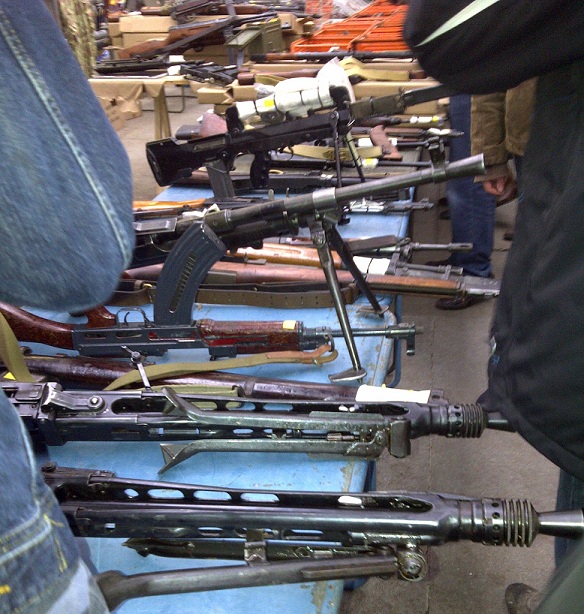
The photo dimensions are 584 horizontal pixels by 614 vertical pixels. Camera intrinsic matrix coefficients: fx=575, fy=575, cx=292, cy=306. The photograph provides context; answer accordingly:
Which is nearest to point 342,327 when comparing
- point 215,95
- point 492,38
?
point 492,38

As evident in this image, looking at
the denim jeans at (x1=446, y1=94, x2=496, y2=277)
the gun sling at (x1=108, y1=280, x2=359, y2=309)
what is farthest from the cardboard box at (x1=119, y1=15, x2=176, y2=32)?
the gun sling at (x1=108, y1=280, x2=359, y2=309)

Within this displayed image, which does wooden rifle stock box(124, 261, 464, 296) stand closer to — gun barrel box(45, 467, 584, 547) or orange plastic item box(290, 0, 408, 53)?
gun barrel box(45, 467, 584, 547)

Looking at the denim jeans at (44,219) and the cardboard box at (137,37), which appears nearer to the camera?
the denim jeans at (44,219)

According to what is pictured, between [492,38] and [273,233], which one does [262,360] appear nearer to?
[273,233]

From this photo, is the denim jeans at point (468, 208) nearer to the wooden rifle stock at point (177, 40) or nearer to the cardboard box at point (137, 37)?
the wooden rifle stock at point (177, 40)

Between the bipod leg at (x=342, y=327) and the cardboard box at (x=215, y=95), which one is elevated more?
the cardboard box at (x=215, y=95)

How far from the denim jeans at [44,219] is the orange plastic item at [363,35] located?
3.61m

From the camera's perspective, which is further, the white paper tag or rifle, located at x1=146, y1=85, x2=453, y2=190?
rifle, located at x1=146, y1=85, x2=453, y2=190

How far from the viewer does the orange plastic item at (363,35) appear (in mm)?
3838

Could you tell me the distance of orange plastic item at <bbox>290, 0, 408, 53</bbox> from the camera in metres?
3.84

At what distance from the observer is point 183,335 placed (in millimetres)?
1619

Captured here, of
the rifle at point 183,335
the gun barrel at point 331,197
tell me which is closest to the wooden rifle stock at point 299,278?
the rifle at point 183,335

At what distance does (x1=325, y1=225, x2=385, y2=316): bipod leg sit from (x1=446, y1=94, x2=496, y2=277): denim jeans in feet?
4.97

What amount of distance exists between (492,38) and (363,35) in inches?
137
